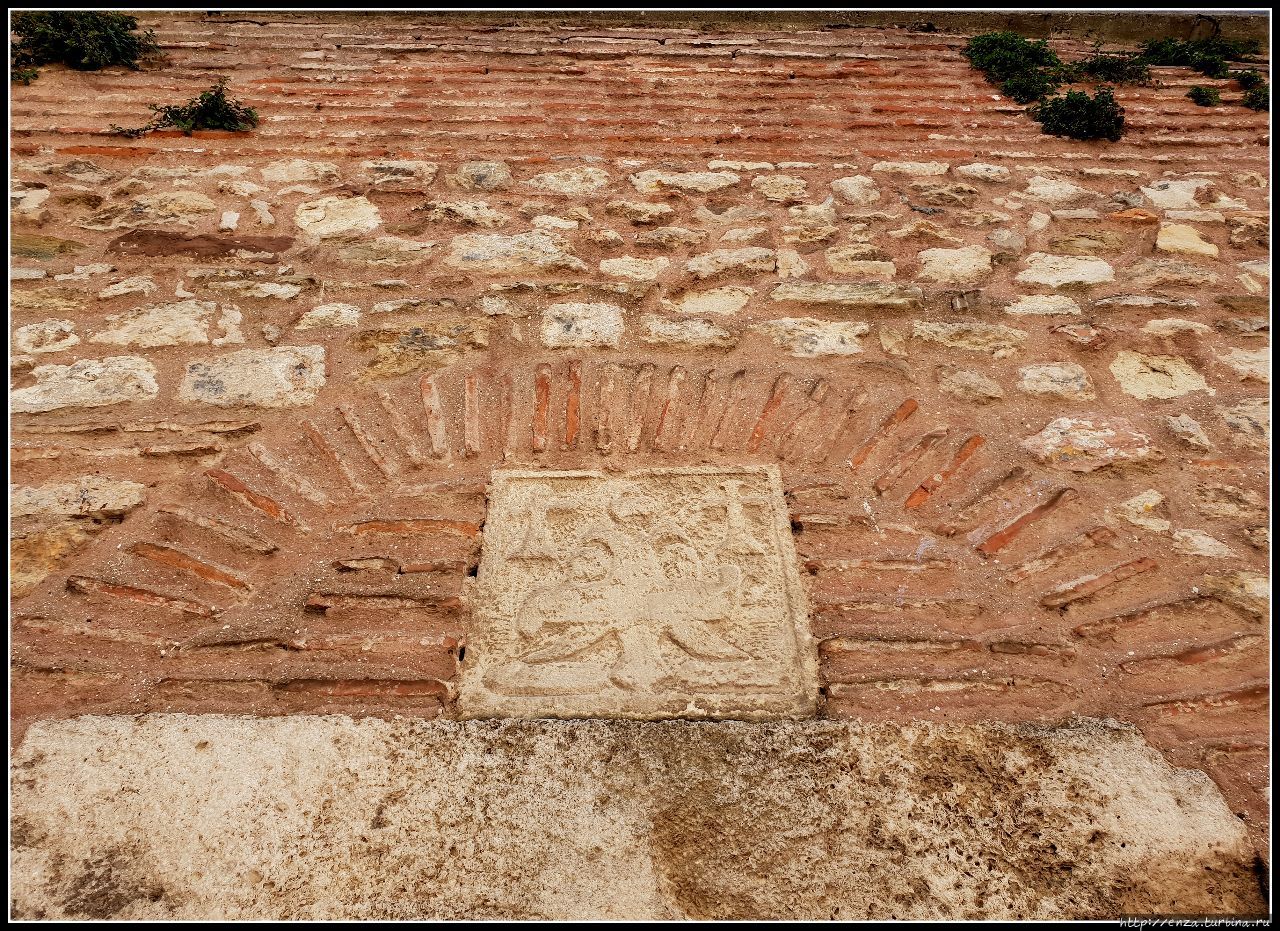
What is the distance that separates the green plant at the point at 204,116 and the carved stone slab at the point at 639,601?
220 centimetres

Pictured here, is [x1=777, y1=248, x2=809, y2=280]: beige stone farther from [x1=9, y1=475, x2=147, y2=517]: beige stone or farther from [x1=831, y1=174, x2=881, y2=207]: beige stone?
[x1=9, y1=475, x2=147, y2=517]: beige stone

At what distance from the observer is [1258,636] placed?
1574 millimetres

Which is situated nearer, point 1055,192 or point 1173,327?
point 1173,327

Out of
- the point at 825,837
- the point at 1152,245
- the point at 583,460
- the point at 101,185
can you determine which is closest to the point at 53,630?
the point at 583,460

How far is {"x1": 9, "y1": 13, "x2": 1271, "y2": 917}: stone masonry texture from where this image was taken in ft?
4.58

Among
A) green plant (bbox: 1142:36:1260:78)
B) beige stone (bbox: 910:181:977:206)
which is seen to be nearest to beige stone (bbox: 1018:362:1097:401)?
A: beige stone (bbox: 910:181:977:206)

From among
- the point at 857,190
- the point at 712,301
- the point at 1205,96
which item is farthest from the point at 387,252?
the point at 1205,96

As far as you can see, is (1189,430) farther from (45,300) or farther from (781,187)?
(45,300)

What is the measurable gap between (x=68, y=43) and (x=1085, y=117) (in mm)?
4548

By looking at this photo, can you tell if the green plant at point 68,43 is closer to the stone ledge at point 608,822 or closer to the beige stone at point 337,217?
the beige stone at point 337,217

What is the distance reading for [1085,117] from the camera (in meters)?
3.05

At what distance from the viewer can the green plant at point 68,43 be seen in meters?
2.99

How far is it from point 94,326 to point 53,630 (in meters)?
Answer: 1.10

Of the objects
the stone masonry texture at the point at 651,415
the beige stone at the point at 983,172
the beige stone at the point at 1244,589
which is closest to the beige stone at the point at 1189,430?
the stone masonry texture at the point at 651,415
